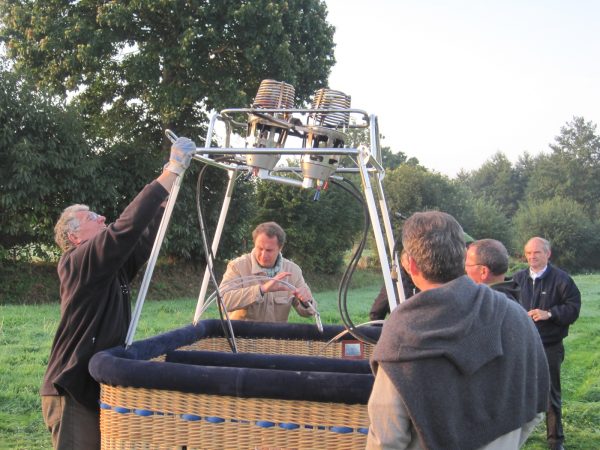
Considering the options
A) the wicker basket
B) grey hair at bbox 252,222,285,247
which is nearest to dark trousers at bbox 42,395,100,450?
the wicker basket

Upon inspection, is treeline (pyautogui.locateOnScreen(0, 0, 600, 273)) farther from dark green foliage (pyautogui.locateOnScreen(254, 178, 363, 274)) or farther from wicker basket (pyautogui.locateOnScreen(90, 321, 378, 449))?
wicker basket (pyautogui.locateOnScreen(90, 321, 378, 449))

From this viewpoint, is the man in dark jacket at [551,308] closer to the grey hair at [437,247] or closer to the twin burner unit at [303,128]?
the twin burner unit at [303,128]

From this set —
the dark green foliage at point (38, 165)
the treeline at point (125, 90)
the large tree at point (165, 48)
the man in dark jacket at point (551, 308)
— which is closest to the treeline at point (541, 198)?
the treeline at point (125, 90)

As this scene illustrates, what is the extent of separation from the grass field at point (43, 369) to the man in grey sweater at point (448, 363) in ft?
11.5

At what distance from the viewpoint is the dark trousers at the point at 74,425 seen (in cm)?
271

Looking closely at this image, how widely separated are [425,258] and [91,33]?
570 inches

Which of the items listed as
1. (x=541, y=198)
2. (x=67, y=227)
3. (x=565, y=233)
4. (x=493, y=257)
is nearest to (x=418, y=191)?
(x=565, y=233)

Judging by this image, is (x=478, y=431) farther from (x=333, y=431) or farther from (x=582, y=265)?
(x=582, y=265)

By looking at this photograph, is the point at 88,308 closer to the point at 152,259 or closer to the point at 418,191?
the point at 152,259

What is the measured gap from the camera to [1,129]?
43.9 ft

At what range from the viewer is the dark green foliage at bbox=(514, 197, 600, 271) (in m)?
36.7

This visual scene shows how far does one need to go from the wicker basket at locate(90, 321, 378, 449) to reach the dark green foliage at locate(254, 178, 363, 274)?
1827 centimetres

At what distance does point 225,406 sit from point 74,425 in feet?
2.66

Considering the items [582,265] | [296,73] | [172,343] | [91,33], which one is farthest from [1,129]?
[582,265]
